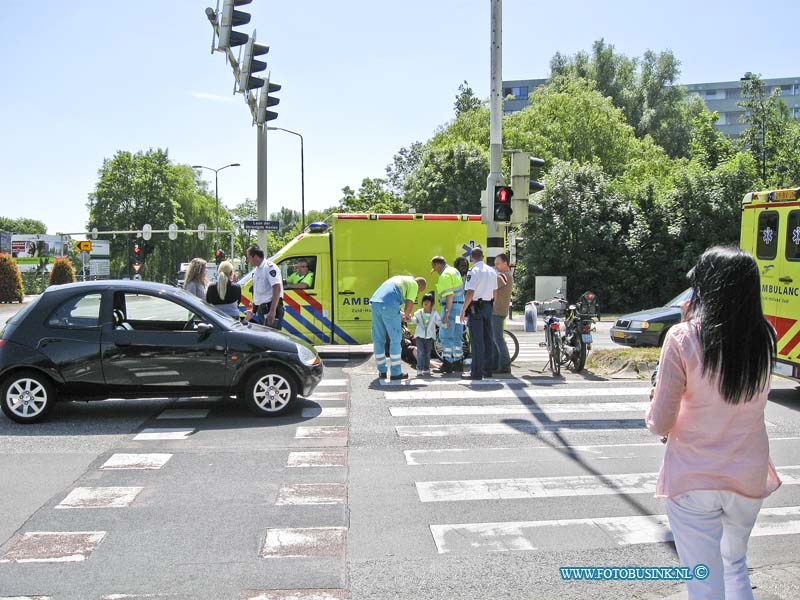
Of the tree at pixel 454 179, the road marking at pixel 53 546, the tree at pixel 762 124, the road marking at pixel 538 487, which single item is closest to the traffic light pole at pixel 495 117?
the road marking at pixel 538 487

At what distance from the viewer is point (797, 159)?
3322 cm

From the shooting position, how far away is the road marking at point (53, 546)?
4539 mm

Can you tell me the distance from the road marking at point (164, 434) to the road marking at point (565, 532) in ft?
11.8

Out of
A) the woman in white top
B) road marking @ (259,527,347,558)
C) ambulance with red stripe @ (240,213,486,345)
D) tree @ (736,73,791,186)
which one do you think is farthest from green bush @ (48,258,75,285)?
road marking @ (259,527,347,558)

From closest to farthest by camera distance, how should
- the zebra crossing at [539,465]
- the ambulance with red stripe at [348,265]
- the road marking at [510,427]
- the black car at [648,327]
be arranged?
the zebra crossing at [539,465] < the road marking at [510,427] < the ambulance with red stripe at [348,265] < the black car at [648,327]

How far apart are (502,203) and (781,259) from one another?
4169 millimetres

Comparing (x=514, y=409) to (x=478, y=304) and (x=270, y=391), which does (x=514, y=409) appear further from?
(x=270, y=391)

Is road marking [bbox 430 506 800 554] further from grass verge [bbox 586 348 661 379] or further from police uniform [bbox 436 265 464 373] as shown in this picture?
grass verge [bbox 586 348 661 379]

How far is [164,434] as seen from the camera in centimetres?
772

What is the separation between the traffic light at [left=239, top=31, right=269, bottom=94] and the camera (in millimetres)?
12797

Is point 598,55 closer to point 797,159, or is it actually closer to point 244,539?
point 797,159

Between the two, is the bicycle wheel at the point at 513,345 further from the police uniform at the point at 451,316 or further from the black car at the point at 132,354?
the black car at the point at 132,354

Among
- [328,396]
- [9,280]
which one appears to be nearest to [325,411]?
[328,396]

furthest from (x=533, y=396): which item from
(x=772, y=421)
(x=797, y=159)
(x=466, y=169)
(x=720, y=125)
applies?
(x=720, y=125)
